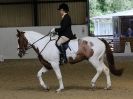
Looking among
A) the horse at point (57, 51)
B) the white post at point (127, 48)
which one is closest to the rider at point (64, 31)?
the horse at point (57, 51)

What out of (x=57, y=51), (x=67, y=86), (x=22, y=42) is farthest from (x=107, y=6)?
(x=57, y=51)

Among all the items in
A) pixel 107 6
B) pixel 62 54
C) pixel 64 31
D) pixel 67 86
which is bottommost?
pixel 67 86

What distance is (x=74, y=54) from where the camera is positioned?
9.91m

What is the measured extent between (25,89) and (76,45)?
164 cm

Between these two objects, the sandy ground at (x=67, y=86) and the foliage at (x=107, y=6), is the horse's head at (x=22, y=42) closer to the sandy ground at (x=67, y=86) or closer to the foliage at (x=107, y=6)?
the sandy ground at (x=67, y=86)

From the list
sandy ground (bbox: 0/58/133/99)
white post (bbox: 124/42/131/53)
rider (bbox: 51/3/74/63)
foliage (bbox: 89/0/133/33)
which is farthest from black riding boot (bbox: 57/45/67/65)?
foliage (bbox: 89/0/133/33)

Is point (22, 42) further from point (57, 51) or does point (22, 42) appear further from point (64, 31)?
point (64, 31)

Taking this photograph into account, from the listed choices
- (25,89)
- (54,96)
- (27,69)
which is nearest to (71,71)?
(27,69)

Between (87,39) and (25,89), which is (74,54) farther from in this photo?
(25,89)

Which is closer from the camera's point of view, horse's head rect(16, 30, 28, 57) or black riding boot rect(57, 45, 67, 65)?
black riding boot rect(57, 45, 67, 65)

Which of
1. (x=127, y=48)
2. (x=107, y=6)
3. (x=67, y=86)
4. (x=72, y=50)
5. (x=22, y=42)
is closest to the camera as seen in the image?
(x=72, y=50)

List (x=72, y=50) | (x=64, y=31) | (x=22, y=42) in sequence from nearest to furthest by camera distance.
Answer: (x=64, y=31)
(x=72, y=50)
(x=22, y=42)

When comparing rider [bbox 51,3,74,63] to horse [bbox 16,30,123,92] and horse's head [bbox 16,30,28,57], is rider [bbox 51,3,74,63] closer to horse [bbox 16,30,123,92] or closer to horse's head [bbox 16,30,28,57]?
horse [bbox 16,30,123,92]

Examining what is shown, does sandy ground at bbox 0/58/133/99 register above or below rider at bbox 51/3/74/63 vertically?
below
